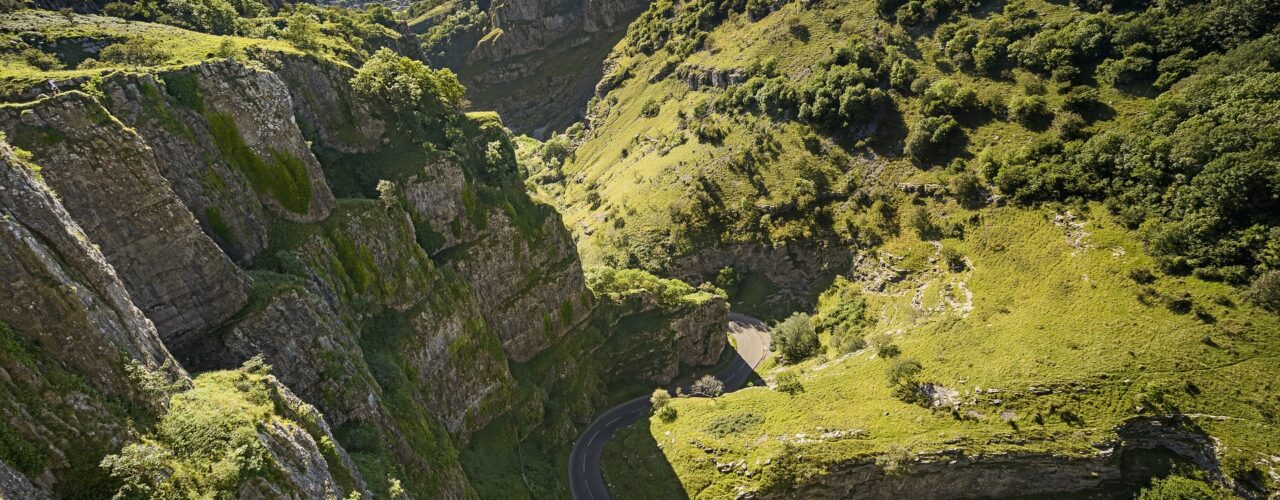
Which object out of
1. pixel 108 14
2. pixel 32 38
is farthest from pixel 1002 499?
pixel 108 14

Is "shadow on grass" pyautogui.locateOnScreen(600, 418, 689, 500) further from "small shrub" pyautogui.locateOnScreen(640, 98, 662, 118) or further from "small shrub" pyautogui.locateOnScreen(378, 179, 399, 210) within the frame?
"small shrub" pyautogui.locateOnScreen(640, 98, 662, 118)

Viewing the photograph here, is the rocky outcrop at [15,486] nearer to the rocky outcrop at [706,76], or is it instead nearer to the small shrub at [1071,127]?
the small shrub at [1071,127]

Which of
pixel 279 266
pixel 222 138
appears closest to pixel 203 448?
pixel 279 266

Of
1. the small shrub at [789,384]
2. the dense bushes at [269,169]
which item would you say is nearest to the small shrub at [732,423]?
the small shrub at [789,384]

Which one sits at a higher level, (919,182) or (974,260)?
(919,182)

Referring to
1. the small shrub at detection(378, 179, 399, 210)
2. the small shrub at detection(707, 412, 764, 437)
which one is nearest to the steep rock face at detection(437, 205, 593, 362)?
the small shrub at detection(378, 179, 399, 210)

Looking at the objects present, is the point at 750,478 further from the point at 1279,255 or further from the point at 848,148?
the point at 848,148

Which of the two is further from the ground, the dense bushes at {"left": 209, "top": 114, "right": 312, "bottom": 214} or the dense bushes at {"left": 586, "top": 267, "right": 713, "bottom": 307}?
the dense bushes at {"left": 209, "top": 114, "right": 312, "bottom": 214}
